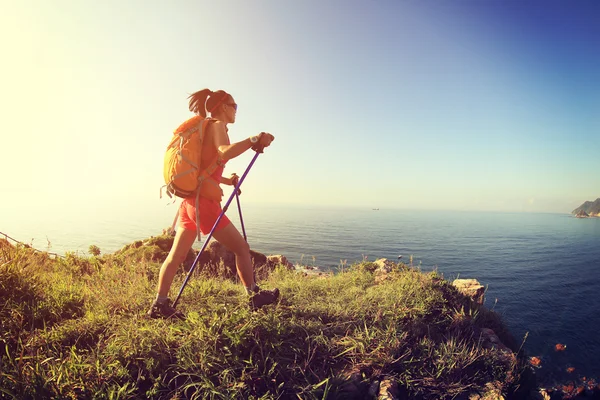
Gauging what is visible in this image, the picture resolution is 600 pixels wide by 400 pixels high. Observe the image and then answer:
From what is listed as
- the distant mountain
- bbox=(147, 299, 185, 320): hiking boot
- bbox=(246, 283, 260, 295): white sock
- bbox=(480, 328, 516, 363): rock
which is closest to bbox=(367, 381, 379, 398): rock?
bbox=(246, 283, 260, 295): white sock

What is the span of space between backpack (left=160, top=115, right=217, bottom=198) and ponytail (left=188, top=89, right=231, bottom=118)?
14.8 inches

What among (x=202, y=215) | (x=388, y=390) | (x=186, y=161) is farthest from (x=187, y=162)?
(x=388, y=390)

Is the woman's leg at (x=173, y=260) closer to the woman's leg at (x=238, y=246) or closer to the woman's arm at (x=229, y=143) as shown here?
the woman's leg at (x=238, y=246)

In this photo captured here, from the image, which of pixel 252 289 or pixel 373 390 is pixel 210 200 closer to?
pixel 252 289

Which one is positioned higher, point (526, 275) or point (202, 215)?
point (202, 215)

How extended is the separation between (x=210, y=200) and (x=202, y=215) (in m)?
0.24

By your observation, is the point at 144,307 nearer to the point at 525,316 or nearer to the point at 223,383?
the point at 223,383

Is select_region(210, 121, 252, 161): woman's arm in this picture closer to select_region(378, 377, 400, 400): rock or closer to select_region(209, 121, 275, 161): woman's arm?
select_region(209, 121, 275, 161): woman's arm

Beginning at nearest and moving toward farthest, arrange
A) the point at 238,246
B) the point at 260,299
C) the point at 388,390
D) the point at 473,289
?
the point at 388,390 → the point at 238,246 → the point at 260,299 → the point at 473,289

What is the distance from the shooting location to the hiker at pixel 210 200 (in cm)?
370

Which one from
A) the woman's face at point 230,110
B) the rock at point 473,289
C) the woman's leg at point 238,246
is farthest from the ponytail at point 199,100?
the rock at point 473,289

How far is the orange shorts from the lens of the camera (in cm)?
379

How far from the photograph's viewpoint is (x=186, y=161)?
3586 millimetres

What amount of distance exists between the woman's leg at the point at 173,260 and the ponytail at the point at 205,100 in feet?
6.07
